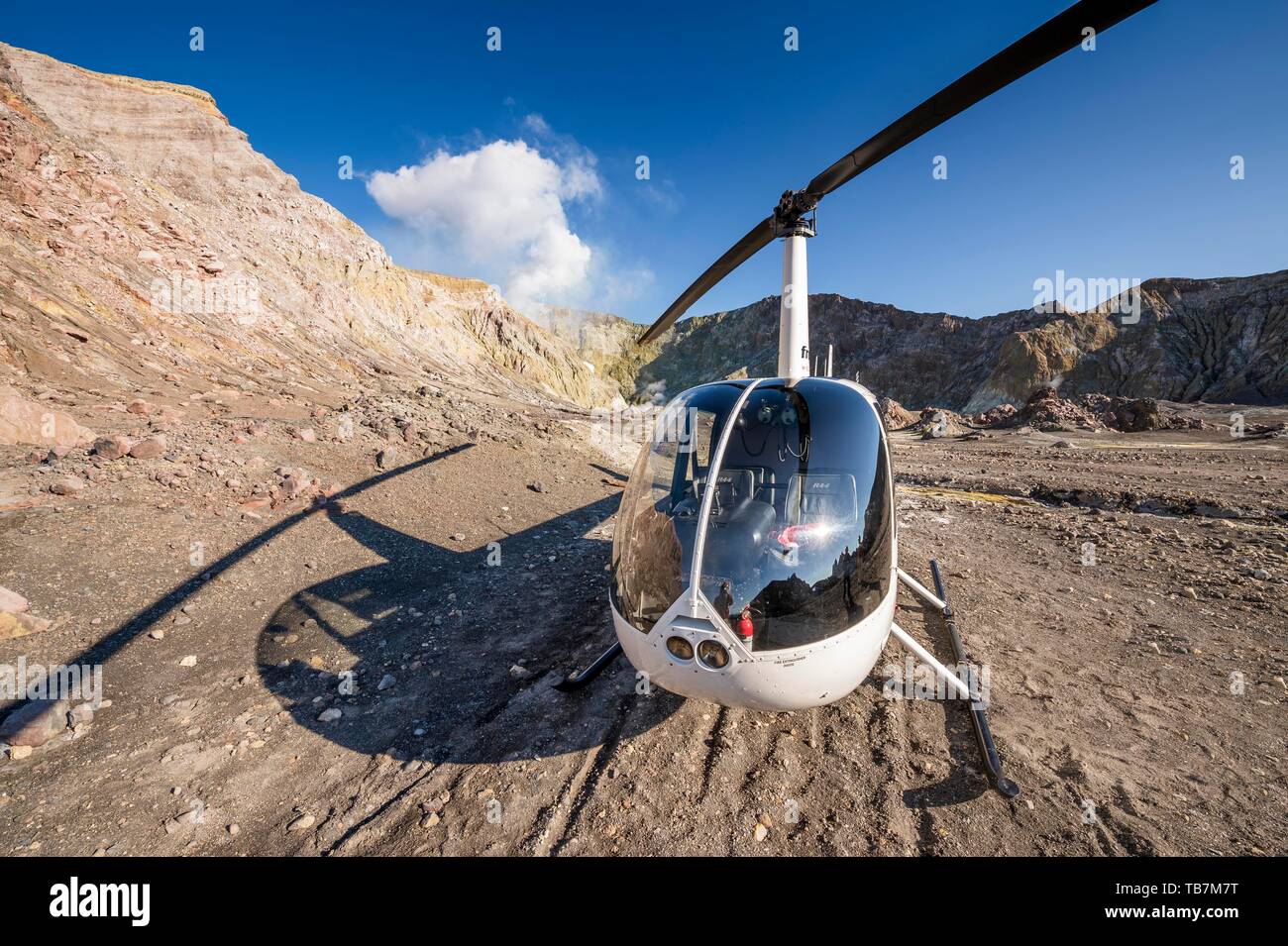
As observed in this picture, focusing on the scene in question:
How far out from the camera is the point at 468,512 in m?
9.04

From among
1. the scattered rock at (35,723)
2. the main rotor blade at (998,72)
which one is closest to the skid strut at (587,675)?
the scattered rock at (35,723)

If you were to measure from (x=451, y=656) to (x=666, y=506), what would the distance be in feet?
9.76

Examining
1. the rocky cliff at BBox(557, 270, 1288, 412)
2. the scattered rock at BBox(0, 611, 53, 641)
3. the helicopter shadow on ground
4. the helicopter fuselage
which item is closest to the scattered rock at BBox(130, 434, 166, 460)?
the helicopter shadow on ground

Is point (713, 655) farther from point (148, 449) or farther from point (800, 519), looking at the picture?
point (148, 449)

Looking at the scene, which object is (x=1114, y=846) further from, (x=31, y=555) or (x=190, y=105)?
(x=190, y=105)

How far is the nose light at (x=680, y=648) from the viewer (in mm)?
2580

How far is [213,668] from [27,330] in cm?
1017

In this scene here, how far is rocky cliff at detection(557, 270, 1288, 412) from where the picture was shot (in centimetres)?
4269

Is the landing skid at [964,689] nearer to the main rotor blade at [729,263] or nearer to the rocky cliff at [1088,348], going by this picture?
the main rotor blade at [729,263]

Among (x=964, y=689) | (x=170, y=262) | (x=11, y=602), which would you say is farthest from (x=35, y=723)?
(x=170, y=262)

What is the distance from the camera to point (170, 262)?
15.7 metres

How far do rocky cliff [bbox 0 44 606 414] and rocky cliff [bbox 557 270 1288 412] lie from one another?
29.2 m

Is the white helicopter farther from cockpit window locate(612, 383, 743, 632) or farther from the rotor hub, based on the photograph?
the rotor hub

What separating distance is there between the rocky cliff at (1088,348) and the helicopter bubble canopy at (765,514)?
32.0 meters
